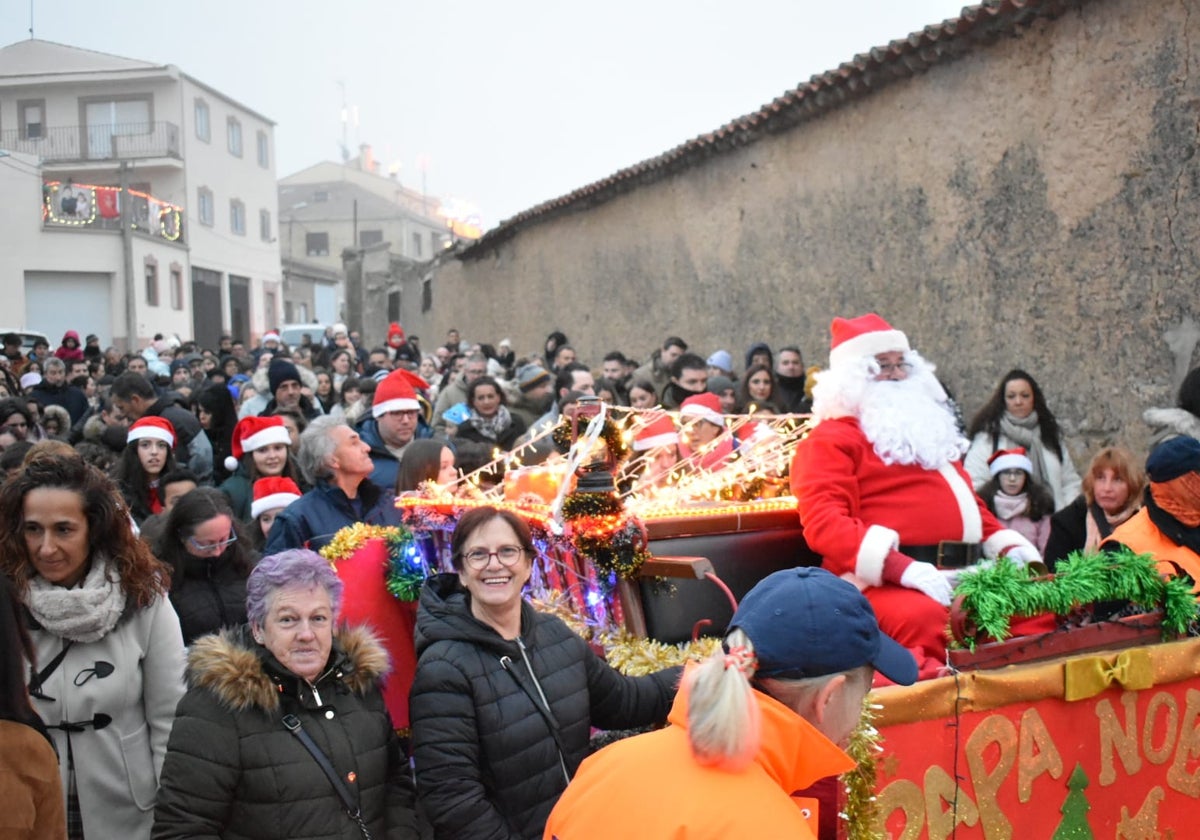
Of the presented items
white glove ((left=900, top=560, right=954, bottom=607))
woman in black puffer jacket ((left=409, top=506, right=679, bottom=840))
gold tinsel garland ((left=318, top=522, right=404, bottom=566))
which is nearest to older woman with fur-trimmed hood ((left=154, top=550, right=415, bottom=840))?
woman in black puffer jacket ((left=409, top=506, right=679, bottom=840))

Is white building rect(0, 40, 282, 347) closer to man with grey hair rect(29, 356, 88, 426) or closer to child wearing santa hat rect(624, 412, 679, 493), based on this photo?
man with grey hair rect(29, 356, 88, 426)

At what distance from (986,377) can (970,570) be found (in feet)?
22.5

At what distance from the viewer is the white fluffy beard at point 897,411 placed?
4.49 m

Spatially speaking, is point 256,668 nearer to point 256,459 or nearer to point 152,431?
point 256,459

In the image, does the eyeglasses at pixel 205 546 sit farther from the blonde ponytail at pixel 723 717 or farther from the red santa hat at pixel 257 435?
the blonde ponytail at pixel 723 717

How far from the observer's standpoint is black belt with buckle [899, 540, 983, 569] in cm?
444

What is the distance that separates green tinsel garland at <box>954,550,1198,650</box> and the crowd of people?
0.57 feet

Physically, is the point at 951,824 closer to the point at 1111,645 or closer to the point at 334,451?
the point at 1111,645

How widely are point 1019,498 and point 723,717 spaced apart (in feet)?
18.2

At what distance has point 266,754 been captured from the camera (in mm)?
3189

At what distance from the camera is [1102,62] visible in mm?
8992

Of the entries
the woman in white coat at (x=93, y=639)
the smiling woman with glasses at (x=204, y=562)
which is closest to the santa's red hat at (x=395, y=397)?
the smiling woman with glasses at (x=204, y=562)

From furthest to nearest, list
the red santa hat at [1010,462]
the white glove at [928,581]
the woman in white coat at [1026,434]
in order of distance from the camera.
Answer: the woman in white coat at [1026,434] < the red santa hat at [1010,462] < the white glove at [928,581]

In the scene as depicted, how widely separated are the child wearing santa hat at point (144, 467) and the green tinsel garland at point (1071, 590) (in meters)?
4.88
